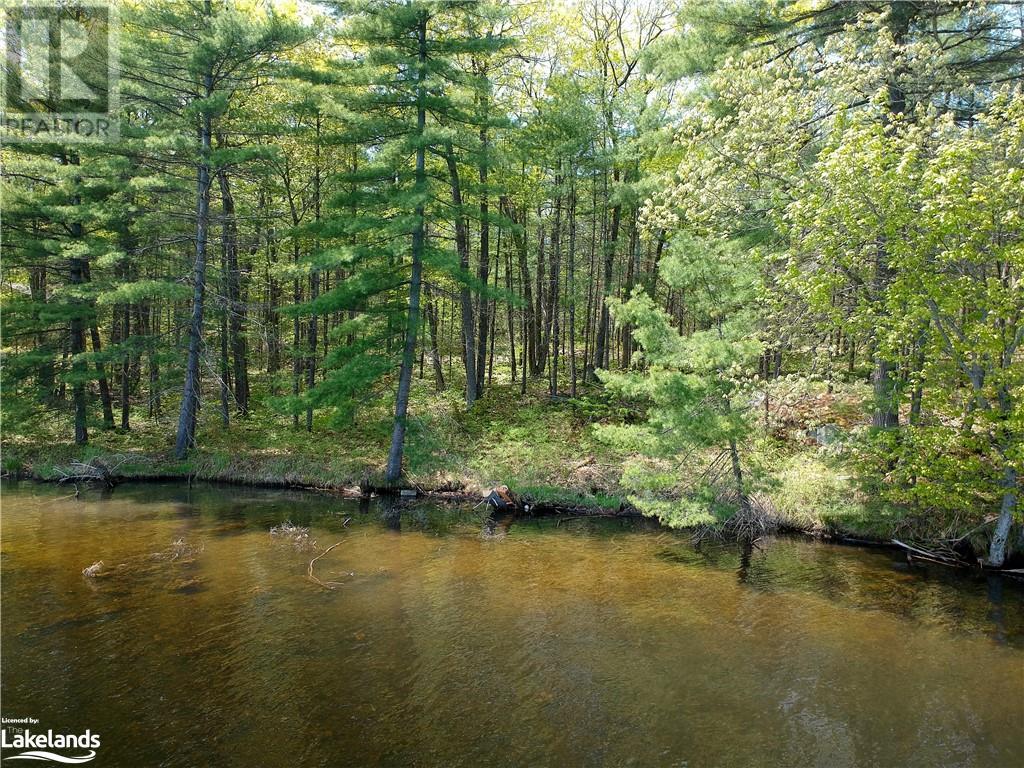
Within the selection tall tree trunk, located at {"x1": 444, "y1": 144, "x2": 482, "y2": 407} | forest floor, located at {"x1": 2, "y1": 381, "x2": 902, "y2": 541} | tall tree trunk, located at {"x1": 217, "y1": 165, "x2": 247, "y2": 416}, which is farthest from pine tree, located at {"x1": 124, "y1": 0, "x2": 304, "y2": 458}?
tall tree trunk, located at {"x1": 444, "y1": 144, "x2": 482, "y2": 407}

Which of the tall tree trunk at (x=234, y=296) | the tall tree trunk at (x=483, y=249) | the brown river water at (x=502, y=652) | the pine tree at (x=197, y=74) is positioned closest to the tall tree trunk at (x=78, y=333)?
the pine tree at (x=197, y=74)

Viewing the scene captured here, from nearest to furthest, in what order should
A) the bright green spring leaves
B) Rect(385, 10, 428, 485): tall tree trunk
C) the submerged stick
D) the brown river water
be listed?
the brown river water < the submerged stick < the bright green spring leaves < Rect(385, 10, 428, 485): tall tree trunk

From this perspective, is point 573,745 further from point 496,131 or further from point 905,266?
point 496,131

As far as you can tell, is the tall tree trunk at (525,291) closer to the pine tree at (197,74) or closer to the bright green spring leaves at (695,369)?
the pine tree at (197,74)

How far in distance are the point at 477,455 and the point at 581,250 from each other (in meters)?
11.1

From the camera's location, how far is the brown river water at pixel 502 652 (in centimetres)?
539

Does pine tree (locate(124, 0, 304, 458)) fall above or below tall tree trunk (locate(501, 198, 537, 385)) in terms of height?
above

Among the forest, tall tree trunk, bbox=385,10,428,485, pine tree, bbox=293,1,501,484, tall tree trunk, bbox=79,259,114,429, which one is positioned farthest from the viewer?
tall tree trunk, bbox=79,259,114,429

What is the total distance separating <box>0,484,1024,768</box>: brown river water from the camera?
539 centimetres

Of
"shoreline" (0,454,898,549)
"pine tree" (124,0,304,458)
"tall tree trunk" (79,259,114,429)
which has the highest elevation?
"pine tree" (124,0,304,458)

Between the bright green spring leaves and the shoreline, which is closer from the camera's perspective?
the bright green spring leaves

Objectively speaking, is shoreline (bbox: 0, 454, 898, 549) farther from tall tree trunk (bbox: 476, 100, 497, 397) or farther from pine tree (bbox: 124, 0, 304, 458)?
tall tree trunk (bbox: 476, 100, 497, 397)

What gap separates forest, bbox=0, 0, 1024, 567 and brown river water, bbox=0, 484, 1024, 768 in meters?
2.07

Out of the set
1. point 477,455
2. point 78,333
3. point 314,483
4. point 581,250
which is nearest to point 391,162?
point 477,455
